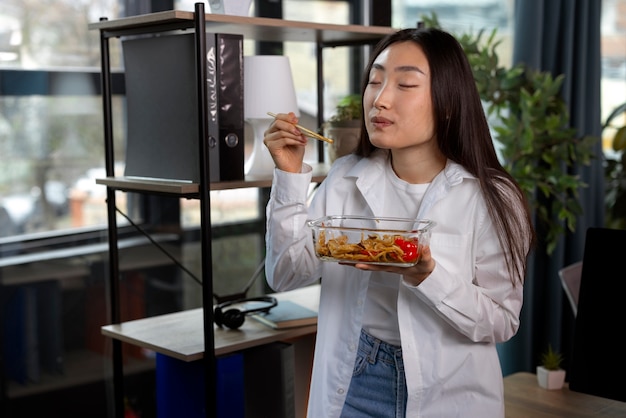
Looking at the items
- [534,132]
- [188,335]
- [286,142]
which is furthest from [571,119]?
[286,142]

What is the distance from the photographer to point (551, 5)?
348 centimetres

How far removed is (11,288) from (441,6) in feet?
6.49

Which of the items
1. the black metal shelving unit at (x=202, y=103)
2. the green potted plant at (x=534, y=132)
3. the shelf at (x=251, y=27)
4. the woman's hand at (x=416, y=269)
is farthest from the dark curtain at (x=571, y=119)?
the woman's hand at (x=416, y=269)

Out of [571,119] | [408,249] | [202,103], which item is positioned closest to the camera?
[408,249]

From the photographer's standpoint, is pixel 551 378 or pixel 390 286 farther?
pixel 551 378

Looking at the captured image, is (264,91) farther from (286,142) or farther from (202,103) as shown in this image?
(286,142)

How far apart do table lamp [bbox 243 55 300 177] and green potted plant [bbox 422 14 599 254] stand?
1.04 metres

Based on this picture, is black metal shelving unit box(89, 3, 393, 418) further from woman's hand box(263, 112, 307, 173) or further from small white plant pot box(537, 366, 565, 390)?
small white plant pot box(537, 366, 565, 390)

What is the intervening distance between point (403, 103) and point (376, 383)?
509mm

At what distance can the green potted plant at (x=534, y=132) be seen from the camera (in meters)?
3.16

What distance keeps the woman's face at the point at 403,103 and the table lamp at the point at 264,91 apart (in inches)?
22.8

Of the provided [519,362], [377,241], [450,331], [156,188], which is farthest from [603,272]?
[519,362]

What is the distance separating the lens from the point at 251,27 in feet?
6.59

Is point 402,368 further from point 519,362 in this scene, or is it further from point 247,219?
point 519,362
